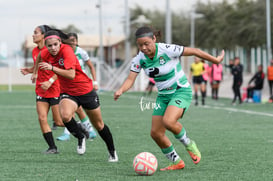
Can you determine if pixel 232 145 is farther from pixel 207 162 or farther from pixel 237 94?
pixel 237 94

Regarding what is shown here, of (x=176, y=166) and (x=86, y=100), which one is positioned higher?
(x=86, y=100)

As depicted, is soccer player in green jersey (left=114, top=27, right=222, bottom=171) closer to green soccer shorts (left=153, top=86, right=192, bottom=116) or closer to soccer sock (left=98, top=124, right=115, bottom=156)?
green soccer shorts (left=153, top=86, right=192, bottom=116)

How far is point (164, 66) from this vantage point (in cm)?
867

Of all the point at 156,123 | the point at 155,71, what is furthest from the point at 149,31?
the point at 156,123

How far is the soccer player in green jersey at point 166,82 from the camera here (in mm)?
8555

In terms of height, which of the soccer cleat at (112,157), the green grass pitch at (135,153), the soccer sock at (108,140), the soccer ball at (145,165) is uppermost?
the soccer sock at (108,140)

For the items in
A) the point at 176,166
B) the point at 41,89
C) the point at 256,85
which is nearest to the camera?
the point at 176,166

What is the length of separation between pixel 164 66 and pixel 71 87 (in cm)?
188

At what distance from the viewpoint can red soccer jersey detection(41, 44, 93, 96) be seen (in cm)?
974

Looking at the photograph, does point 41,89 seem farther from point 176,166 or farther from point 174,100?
point 176,166

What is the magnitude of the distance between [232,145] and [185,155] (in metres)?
1.76

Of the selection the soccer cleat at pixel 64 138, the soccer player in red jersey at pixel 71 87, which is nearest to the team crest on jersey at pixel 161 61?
the soccer player in red jersey at pixel 71 87

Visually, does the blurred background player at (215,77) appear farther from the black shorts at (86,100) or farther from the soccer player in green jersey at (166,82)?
the soccer player in green jersey at (166,82)

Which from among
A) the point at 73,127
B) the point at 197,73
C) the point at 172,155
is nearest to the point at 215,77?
the point at 197,73
